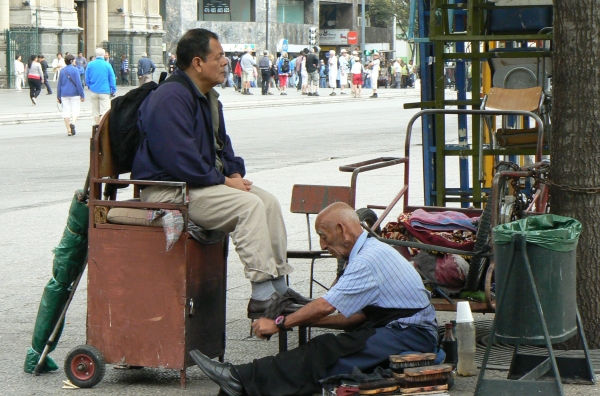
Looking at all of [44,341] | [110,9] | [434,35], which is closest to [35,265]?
[44,341]

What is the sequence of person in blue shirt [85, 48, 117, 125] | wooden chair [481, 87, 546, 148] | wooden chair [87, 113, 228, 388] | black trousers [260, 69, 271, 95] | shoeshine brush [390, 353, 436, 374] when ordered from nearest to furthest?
shoeshine brush [390, 353, 436, 374] < wooden chair [87, 113, 228, 388] < wooden chair [481, 87, 546, 148] < person in blue shirt [85, 48, 117, 125] < black trousers [260, 69, 271, 95]

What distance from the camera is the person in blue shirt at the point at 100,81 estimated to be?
22141 mm

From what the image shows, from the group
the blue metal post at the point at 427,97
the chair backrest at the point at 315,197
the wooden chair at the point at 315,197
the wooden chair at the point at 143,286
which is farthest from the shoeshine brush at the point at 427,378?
the blue metal post at the point at 427,97

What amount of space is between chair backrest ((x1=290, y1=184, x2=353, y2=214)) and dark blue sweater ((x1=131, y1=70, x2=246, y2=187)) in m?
1.57

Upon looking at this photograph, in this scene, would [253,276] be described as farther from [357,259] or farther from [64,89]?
[64,89]

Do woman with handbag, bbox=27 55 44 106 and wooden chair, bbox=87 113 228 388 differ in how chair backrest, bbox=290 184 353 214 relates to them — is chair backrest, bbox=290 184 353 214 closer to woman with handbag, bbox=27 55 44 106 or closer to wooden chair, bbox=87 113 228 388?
wooden chair, bbox=87 113 228 388

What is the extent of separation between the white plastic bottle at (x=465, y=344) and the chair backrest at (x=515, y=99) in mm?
3072

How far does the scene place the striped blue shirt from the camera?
4945mm

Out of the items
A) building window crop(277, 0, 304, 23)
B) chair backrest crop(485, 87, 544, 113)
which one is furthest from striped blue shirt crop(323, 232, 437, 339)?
building window crop(277, 0, 304, 23)

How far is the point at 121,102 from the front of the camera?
17.5ft

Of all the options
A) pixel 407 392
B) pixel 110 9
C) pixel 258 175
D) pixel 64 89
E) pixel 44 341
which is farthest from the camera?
pixel 110 9

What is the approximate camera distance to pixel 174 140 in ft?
17.0

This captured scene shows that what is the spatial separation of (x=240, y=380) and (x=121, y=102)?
153cm

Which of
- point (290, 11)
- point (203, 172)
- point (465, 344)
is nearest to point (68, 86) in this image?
point (203, 172)
